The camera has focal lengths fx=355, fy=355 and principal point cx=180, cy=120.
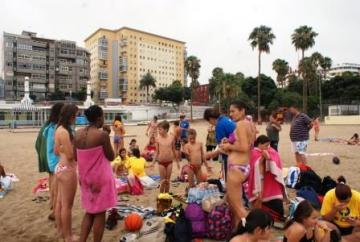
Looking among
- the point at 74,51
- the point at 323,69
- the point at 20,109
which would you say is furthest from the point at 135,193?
the point at 74,51

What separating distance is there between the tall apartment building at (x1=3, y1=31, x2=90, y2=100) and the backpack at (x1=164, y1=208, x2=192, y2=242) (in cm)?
8957

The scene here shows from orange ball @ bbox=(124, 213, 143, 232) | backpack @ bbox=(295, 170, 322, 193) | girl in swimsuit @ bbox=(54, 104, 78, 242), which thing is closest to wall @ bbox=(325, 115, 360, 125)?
backpack @ bbox=(295, 170, 322, 193)

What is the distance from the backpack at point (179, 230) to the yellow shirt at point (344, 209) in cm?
169

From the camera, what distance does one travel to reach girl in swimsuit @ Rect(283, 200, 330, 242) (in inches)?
142

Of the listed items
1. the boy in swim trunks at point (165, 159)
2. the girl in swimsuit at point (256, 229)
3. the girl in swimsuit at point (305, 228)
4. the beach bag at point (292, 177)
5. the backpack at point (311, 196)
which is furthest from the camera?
the beach bag at point (292, 177)

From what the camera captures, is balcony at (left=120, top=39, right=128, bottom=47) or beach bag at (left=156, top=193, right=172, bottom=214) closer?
beach bag at (left=156, top=193, right=172, bottom=214)

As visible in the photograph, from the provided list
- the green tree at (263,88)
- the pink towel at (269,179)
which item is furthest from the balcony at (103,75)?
the pink towel at (269,179)

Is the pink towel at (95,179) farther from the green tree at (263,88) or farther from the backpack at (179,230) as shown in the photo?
the green tree at (263,88)

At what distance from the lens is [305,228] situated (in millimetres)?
3664

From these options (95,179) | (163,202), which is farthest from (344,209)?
(95,179)

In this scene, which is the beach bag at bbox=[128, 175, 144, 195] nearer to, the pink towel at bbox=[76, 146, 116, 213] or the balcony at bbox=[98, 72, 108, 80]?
the pink towel at bbox=[76, 146, 116, 213]

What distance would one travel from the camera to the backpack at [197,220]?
4855mm

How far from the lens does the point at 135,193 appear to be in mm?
7496

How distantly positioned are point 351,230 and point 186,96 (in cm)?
9051
